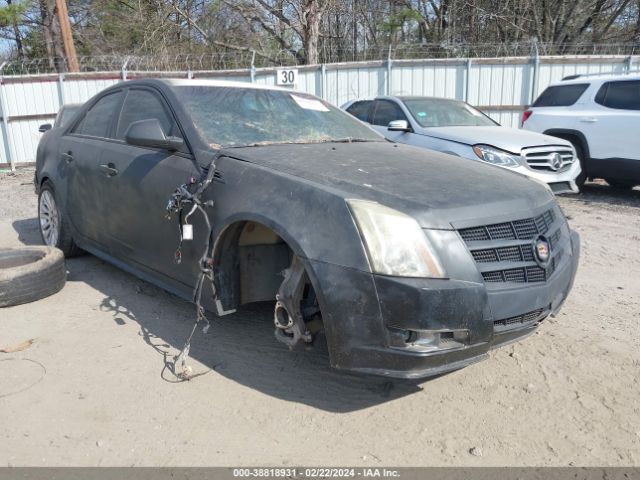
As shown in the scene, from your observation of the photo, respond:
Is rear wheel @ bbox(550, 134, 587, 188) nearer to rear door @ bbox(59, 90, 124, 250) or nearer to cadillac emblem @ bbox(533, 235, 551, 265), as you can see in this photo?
cadillac emblem @ bbox(533, 235, 551, 265)

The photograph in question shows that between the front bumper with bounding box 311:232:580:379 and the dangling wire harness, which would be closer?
the front bumper with bounding box 311:232:580:379

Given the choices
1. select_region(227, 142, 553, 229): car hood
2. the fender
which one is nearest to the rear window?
the fender

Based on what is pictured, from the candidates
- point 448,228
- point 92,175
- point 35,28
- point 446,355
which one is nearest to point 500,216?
point 448,228

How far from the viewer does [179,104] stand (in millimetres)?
3766

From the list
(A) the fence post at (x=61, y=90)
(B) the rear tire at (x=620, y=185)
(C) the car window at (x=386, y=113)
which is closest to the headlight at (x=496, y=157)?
(C) the car window at (x=386, y=113)

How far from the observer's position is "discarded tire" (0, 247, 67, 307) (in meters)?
4.16

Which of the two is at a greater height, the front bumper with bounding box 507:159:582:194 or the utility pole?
the utility pole

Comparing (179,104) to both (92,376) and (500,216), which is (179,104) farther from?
(500,216)

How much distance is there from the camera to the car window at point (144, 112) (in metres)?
3.79

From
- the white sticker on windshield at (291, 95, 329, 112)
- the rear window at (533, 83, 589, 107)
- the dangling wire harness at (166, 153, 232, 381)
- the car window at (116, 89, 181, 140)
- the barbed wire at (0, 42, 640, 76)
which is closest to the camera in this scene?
the dangling wire harness at (166, 153, 232, 381)

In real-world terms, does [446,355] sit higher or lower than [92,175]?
lower

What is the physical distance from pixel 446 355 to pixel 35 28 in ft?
95.1

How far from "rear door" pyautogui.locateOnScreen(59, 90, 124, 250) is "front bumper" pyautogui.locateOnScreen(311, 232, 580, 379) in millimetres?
2516

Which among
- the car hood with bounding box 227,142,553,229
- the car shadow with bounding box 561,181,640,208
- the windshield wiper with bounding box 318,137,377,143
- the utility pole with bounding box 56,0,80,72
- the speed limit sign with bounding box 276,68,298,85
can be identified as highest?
the utility pole with bounding box 56,0,80,72
